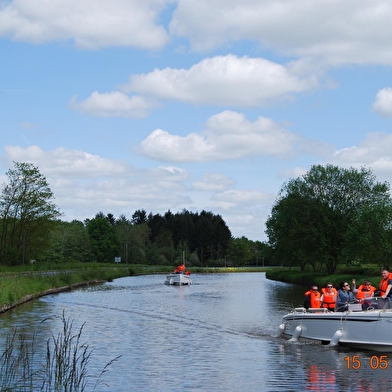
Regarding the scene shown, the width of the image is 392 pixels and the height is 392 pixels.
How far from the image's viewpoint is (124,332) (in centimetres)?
2902

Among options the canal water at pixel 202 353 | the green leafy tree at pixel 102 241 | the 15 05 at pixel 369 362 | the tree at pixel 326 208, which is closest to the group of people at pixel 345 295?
the canal water at pixel 202 353

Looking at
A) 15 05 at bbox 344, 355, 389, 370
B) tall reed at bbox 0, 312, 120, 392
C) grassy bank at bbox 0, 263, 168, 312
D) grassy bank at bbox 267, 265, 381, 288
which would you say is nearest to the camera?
tall reed at bbox 0, 312, 120, 392

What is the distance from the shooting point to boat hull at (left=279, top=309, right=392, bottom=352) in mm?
21578

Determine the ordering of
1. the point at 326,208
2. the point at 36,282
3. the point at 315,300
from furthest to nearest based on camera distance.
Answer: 1. the point at 326,208
2. the point at 36,282
3. the point at 315,300

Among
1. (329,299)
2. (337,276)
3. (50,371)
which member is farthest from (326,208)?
(50,371)

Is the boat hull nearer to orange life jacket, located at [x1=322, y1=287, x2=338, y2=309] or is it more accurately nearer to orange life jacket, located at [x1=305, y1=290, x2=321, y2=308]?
orange life jacket, located at [x1=305, y1=290, x2=321, y2=308]

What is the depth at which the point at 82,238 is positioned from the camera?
5891 inches

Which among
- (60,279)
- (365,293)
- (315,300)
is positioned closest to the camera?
(365,293)

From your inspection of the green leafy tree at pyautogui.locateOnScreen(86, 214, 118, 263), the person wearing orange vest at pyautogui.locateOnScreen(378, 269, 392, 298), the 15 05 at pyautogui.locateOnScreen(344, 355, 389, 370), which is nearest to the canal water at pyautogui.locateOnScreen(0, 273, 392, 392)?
the 15 05 at pyautogui.locateOnScreen(344, 355, 389, 370)

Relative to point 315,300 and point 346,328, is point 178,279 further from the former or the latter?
point 346,328

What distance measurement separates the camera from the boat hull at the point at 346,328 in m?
21.6

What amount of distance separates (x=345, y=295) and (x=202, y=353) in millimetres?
5980

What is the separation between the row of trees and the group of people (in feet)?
196

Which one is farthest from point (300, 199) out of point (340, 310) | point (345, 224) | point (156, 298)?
point (340, 310)
